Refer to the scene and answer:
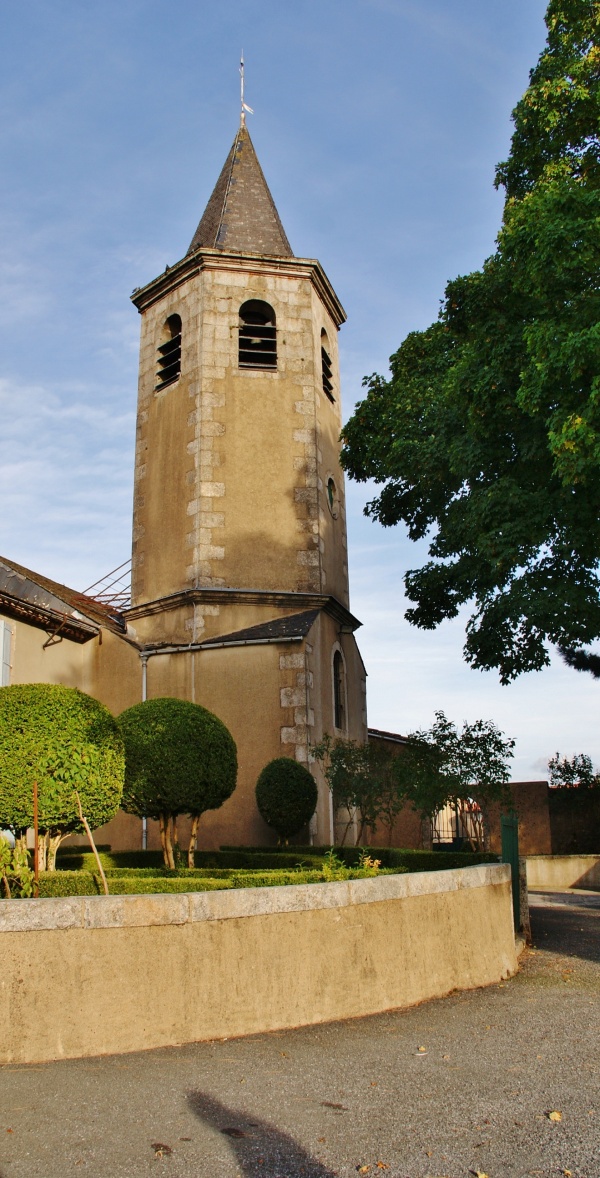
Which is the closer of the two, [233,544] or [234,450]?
[233,544]

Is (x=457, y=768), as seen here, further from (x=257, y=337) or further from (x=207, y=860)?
(x=257, y=337)

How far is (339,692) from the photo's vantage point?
17.6m

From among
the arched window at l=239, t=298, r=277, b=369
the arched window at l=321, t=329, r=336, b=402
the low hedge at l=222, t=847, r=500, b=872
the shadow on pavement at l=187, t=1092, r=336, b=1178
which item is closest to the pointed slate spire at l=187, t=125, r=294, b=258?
the arched window at l=239, t=298, r=277, b=369

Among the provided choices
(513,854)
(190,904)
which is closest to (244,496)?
(513,854)

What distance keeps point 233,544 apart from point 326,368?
5148mm

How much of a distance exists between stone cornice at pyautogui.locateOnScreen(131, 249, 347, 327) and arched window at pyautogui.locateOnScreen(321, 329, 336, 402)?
3.21 ft

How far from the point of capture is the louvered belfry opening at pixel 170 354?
1889 cm

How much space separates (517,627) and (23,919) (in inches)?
428

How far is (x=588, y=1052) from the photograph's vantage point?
18.9 feet

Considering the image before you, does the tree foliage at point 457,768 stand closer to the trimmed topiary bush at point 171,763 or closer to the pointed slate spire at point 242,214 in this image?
the trimmed topiary bush at point 171,763

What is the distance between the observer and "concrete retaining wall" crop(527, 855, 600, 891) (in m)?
19.3

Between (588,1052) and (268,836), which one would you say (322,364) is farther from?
(588,1052)

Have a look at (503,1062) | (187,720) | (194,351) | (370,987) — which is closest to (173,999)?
(370,987)

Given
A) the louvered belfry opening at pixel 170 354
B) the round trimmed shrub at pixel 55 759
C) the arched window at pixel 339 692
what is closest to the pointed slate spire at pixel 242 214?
the louvered belfry opening at pixel 170 354
